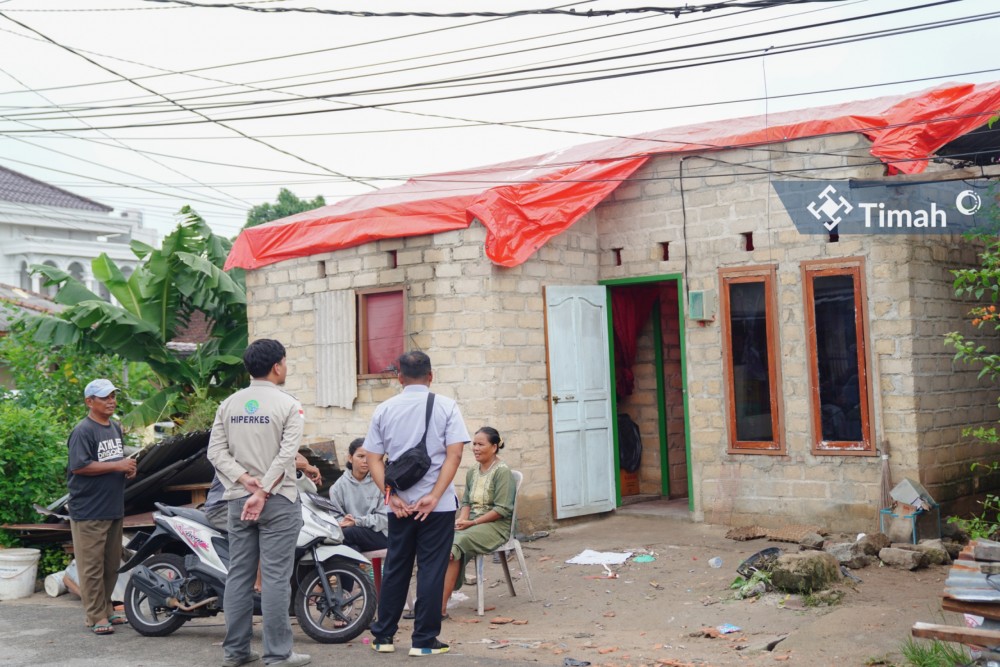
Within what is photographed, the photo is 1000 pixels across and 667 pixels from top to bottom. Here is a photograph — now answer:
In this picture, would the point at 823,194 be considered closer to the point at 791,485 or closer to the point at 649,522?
the point at 791,485

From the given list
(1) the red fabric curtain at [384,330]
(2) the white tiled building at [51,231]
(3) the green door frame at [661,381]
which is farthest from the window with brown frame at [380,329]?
(2) the white tiled building at [51,231]

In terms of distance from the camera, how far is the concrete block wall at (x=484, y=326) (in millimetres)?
10781

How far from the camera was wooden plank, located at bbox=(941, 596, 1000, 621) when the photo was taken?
5562 mm

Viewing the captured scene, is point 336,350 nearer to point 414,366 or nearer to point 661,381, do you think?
point 661,381

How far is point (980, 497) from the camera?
421 inches

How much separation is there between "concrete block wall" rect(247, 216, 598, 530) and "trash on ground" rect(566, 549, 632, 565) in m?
1.13

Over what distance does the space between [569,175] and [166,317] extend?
22.0 feet

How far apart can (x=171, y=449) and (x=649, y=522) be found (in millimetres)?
5130

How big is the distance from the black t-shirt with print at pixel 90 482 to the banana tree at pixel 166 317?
687cm

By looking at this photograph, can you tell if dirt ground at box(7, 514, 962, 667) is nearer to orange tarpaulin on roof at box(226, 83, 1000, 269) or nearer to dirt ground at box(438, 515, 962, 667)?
dirt ground at box(438, 515, 962, 667)

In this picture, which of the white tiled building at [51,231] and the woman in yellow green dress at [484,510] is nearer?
the woman in yellow green dress at [484,510]

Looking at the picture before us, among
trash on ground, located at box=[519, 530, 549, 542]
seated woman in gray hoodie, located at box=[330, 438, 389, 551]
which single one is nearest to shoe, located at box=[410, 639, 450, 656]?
seated woman in gray hoodie, located at box=[330, 438, 389, 551]

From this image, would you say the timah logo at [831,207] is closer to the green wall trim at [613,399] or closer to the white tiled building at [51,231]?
the green wall trim at [613,399]

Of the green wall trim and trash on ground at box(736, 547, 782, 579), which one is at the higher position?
the green wall trim
